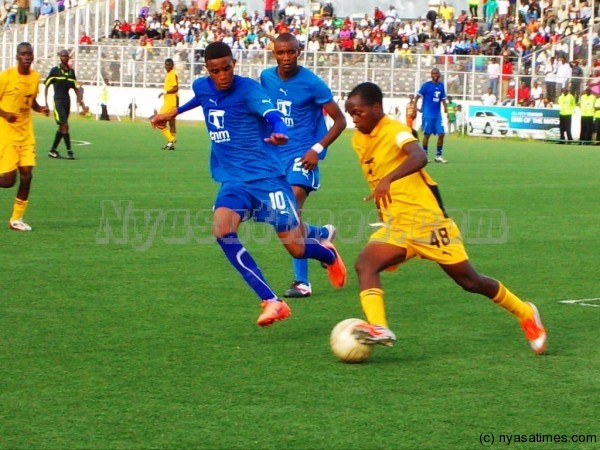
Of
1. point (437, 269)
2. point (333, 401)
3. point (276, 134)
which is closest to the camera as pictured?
point (333, 401)

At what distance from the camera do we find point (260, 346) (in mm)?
7590

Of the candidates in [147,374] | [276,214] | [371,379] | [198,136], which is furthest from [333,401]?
[198,136]

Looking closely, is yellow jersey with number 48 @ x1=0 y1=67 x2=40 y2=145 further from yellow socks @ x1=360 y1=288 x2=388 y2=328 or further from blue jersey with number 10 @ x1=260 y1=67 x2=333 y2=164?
yellow socks @ x1=360 y1=288 x2=388 y2=328

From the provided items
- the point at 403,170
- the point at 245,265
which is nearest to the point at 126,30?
the point at 245,265

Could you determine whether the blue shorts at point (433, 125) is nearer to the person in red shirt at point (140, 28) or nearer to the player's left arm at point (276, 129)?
the player's left arm at point (276, 129)

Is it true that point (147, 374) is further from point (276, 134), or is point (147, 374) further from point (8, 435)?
point (276, 134)

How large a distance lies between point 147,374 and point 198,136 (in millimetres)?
31030

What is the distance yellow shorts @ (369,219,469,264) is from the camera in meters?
7.21

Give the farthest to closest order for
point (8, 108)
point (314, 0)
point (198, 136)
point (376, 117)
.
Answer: point (314, 0), point (198, 136), point (8, 108), point (376, 117)

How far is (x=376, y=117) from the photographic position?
725 centimetres

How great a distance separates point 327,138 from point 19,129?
18.0ft

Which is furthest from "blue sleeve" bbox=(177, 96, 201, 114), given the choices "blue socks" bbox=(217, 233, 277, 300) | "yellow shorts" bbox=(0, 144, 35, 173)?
"yellow shorts" bbox=(0, 144, 35, 173)

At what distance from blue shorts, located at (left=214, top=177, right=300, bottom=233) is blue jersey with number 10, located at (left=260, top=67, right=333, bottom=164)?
5.50 feet

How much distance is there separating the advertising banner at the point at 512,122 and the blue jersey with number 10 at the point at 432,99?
12316mm
